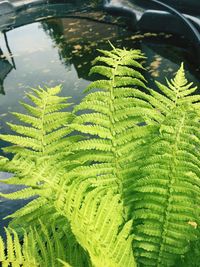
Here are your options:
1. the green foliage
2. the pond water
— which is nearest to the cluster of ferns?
the green foliage

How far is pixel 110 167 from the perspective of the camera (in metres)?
1.15

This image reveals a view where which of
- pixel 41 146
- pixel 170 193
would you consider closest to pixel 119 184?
pixel 170 193

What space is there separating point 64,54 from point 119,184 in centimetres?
758

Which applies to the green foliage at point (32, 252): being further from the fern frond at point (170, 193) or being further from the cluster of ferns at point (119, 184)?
the fern frond at point (170, 193)

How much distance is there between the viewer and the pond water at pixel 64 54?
670 centimetres

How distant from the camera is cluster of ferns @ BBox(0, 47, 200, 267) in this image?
0.91m

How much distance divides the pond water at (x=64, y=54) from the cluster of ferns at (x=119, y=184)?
14.6 feet

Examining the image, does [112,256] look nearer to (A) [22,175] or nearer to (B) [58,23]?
(A) [22,175]

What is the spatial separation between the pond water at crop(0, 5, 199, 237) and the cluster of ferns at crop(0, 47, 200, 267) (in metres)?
4.44

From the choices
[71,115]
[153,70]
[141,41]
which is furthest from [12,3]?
[71,115]

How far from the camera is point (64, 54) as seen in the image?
27.5 ft

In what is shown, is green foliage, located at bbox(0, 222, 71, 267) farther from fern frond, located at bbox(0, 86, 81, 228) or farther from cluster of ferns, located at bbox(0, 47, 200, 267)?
fern frond, located at bbox(0, 86, 81, 228)

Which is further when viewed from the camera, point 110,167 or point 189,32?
point 189,32

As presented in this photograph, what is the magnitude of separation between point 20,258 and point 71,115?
568 millimetres
